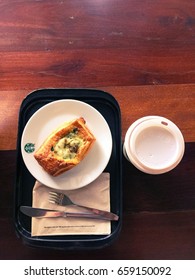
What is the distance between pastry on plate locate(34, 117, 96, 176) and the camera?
818 mm

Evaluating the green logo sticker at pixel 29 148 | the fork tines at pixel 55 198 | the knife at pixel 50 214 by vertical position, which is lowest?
the knife at pixel 50 214

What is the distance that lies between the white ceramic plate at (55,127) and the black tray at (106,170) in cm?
4

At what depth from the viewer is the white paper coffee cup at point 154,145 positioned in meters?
0.81

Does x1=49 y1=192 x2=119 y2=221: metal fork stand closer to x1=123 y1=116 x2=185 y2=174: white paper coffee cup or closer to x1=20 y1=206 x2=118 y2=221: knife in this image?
x1=20 y1=206 x2=118 y2=221: knife

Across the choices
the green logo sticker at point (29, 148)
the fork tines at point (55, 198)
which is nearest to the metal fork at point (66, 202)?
the fork tines at point (55, 198)

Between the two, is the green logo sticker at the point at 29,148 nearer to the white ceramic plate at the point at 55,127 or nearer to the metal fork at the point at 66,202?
the white ceramic plate at the point at 55,127

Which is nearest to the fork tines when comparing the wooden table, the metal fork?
the metal fork

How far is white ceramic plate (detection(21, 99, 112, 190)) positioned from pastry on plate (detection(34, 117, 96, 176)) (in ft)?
0.07

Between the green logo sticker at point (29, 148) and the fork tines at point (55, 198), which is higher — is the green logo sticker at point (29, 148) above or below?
above

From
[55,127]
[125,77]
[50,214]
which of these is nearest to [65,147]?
[55,127]

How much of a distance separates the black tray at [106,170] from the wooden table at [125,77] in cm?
3

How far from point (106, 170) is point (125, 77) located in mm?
268

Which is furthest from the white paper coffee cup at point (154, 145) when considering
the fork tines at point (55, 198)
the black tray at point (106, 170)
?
the fork tines at point (55, 198)
